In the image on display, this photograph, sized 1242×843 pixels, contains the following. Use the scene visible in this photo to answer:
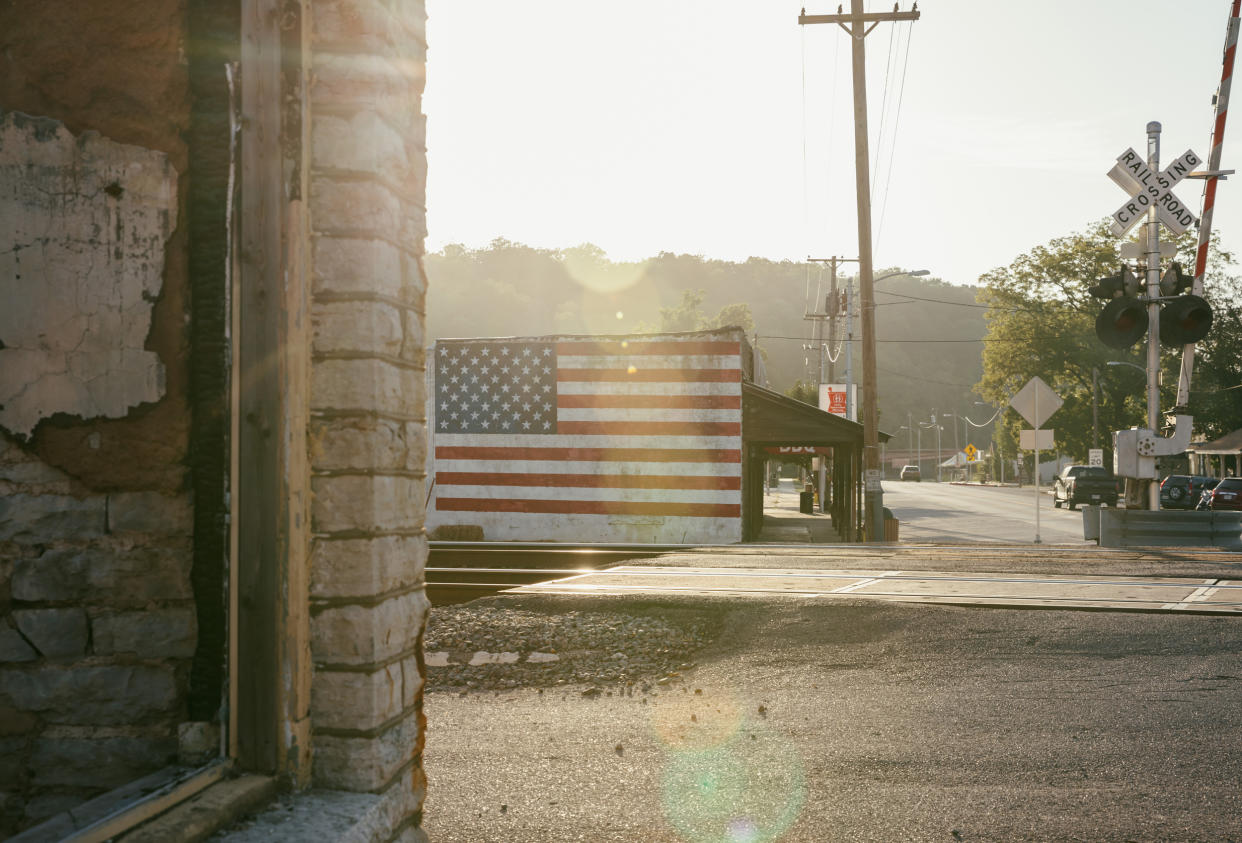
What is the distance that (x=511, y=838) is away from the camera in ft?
13.0

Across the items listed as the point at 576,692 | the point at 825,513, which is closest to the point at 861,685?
the point at 576,692

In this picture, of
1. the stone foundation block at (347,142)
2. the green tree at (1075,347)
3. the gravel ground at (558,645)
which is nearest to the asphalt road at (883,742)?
the gravel ground at (558,645)

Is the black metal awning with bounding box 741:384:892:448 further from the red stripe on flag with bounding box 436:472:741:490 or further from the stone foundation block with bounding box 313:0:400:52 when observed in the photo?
the stone foundation block with bounding box 313:0:400:52

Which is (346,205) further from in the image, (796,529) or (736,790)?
(796,529)

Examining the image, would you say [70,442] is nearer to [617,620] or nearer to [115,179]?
[115,179]

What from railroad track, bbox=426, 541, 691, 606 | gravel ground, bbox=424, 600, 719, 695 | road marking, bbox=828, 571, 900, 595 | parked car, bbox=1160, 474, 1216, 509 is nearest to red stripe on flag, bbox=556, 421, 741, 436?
railroad track, bbox=426, 541, 691, 606

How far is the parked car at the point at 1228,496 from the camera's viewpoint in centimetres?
3706

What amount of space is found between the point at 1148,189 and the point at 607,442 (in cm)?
1265

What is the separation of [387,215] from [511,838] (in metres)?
2.46

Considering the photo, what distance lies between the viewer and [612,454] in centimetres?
2345

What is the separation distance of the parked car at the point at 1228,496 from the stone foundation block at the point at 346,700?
1604 inches

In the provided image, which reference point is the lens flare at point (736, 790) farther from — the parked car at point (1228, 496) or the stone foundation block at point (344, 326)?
the parked car at point (1228, 496)

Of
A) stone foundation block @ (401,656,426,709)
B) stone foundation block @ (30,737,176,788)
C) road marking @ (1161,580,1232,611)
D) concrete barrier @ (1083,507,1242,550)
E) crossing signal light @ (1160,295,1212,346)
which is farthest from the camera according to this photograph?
concrete barrier @ (1083,507,1242,550)

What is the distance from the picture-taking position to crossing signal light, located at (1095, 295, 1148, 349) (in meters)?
13.3
